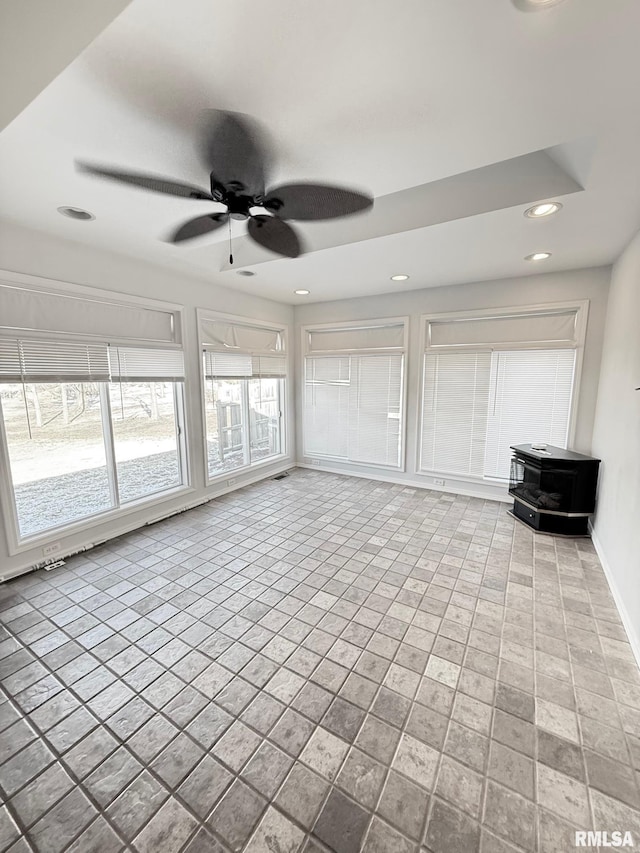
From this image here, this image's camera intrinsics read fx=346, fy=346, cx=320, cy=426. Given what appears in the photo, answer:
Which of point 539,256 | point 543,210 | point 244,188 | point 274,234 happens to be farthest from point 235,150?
point 539,256

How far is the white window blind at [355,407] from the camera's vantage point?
4.87 meters

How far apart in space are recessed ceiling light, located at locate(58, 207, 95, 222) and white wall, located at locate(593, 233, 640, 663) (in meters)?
3.96

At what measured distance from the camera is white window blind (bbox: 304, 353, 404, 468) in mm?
4867

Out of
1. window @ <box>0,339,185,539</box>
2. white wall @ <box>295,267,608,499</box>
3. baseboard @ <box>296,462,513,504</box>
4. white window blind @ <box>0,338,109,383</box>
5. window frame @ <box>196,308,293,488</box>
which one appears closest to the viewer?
white window blind @ <box>0,338,109,383</box>

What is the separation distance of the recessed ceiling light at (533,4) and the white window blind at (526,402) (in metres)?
3.38

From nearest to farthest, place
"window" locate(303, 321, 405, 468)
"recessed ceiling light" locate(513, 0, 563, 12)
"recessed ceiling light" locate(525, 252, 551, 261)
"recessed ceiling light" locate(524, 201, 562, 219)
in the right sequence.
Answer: "recessed ceiling light" locate(513, 0, 563, 12)
"recessed ceiling light" locate(524, 201, 562, 219)
"recessed ceiling light" locate(525, 252, 551, 261)
"window" locate(303, 321, 405, 468)

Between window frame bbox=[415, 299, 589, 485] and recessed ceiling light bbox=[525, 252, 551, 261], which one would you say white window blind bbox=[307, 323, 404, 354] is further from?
recessed ceiling light bbox=[525, 252, 551, 261]

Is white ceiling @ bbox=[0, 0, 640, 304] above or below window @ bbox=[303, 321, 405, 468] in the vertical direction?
above

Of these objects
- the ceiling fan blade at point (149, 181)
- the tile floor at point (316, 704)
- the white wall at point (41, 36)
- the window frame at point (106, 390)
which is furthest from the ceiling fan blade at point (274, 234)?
the tile floor at point (316, 704)

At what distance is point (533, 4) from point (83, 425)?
370cm

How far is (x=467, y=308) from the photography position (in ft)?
13.7

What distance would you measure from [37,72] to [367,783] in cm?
297

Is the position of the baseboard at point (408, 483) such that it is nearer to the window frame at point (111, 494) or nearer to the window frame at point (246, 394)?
the window frame at point (246, 394)

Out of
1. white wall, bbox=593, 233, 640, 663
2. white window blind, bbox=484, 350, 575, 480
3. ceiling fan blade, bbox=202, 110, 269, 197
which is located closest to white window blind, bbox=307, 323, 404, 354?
white window blind, bbox=484, 350, 575, 480
